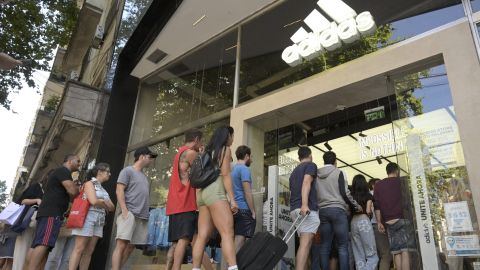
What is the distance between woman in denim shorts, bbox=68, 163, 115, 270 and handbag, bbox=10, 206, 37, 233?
3.06ft

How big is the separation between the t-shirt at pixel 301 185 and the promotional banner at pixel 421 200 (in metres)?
1.14

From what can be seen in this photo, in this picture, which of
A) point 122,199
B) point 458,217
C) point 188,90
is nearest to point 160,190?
point 188,90

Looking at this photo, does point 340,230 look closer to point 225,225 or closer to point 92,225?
point 225,225

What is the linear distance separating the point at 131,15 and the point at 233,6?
12.7ft

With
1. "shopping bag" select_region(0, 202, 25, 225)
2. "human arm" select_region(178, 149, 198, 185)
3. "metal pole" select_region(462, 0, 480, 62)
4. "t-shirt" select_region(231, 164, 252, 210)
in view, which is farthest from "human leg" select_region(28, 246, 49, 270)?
"metal pole" select_region(462, 0, 480, 62)

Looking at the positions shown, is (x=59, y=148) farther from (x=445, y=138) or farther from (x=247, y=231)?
(x=445, y=138)

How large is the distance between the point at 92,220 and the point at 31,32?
11.2 meters

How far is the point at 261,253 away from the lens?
3.63 meters

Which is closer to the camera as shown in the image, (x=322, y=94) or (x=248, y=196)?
(x=248, y=196)

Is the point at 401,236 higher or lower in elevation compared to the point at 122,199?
lower

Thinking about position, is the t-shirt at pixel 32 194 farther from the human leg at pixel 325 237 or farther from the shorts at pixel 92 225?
the human leg at pixel 325 237

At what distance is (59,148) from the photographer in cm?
1359

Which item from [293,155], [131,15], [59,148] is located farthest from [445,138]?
[59,148]

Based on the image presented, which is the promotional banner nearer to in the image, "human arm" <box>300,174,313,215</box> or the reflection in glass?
the reflection in glass
